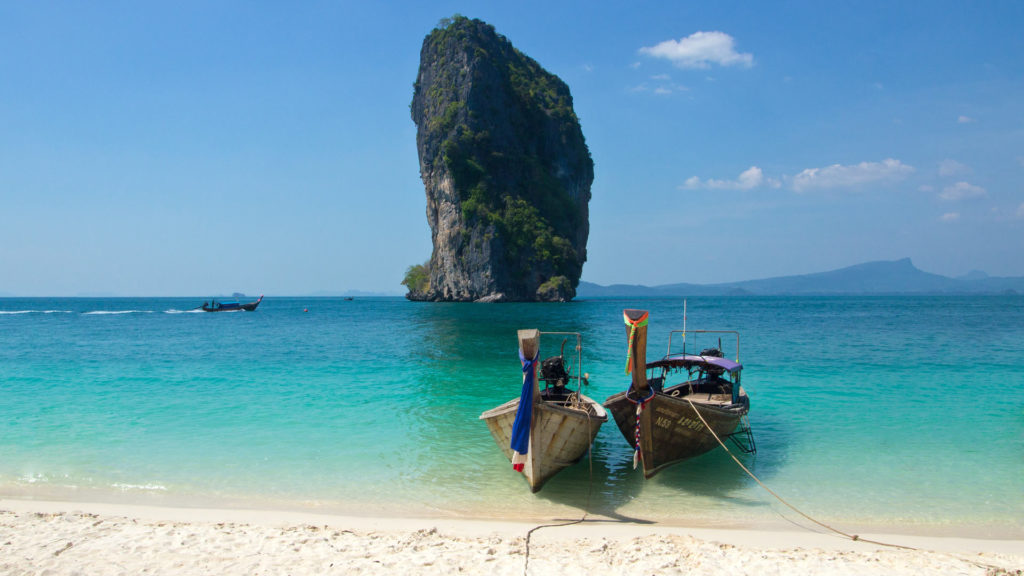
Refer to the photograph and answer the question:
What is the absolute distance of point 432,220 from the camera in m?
98.0

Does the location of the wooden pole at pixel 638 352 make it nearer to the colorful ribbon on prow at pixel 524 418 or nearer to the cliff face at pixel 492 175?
the colorful ribbon on prow at pixel 524 418

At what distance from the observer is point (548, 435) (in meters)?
8.63

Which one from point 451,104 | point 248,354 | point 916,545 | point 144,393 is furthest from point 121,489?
point 451,104

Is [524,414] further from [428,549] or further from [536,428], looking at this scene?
[428,549]

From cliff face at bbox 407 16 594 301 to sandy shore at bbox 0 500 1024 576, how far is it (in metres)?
78.2

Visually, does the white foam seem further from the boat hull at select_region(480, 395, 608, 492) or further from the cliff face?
the cliff face

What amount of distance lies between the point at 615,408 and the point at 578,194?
311ft

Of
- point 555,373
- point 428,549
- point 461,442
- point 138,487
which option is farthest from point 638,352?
point 138,487

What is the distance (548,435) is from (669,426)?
2.18m

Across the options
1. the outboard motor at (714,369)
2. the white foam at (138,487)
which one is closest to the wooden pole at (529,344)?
the outboard motor at (714,369)

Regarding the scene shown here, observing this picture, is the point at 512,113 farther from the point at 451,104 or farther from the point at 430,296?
the point at 430,296

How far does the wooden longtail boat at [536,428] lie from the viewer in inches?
324

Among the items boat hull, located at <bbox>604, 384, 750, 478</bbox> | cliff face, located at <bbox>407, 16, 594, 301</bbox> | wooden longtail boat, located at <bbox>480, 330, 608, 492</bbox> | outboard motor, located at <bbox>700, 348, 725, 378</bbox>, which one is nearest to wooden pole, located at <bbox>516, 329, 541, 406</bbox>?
wooden longtail boat, located at <bbox>480, 330, 608, 492</bbox>

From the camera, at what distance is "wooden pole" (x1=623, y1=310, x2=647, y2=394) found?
8.49 metres
